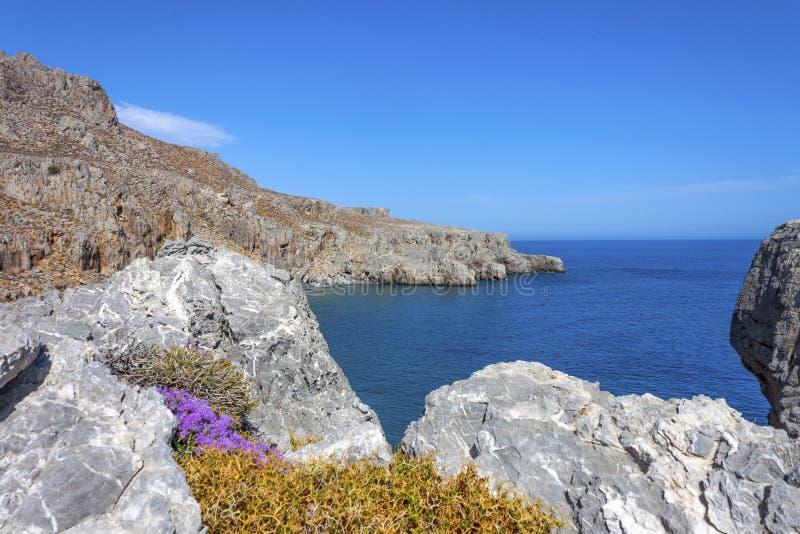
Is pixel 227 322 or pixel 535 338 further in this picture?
pixel 535 338

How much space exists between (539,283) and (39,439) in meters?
97.8

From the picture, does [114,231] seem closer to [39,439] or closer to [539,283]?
[39,439]

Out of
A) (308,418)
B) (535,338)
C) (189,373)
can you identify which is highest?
(189,373)

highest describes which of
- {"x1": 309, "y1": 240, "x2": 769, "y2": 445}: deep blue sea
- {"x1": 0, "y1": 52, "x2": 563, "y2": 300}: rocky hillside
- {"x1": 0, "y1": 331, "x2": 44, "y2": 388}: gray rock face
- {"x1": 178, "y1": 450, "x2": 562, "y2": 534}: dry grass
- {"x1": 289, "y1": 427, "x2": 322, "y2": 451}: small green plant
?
{"x1": 0, "y1": 52, "x2": 563, "y2": 300}: rocky hillside

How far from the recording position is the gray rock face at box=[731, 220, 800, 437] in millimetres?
14734

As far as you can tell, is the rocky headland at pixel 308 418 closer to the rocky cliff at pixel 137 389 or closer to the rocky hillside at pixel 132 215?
the rocky cliff at pixel 137 389

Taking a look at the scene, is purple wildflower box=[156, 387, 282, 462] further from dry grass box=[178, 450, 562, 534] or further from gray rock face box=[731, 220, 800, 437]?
gray rock face box=[731, 220, 800, 437]

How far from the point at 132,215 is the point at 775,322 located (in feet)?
187

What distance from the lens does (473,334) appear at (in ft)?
175

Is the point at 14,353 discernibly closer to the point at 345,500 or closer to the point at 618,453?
the point at 345,500

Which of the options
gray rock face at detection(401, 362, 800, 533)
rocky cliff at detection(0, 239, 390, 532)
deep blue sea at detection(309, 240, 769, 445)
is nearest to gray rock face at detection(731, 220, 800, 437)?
gray rock face at detection(401, 362, 800, 533)

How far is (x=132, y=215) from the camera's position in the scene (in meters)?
53.2

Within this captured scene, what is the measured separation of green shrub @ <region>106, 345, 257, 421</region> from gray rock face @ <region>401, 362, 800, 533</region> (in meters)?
4.06

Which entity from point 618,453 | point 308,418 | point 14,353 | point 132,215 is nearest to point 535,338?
point 308,418
